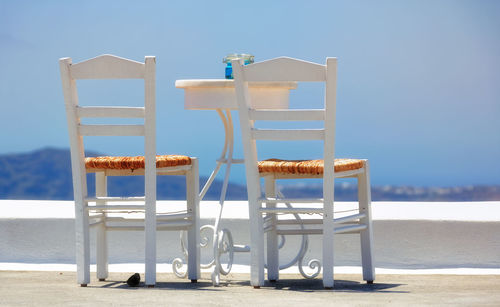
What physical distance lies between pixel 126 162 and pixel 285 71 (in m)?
0.70

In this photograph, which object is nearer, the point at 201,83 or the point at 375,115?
the point at 201,83

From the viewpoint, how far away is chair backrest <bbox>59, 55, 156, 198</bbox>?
2.92 metres

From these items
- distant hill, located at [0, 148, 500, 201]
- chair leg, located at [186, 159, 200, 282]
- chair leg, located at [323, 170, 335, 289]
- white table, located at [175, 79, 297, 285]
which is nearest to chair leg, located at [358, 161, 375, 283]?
chair leg, located at [323, 170, 335, 289]

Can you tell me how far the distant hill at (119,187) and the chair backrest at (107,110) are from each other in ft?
34.4

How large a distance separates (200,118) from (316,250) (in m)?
9.97

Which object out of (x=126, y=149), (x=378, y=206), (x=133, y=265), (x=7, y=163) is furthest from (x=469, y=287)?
(x=7, y=163)

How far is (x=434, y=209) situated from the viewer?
395 cm

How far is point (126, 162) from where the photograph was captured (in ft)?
10.1

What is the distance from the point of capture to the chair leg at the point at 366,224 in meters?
3.18

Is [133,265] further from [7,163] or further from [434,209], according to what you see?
[7,163]

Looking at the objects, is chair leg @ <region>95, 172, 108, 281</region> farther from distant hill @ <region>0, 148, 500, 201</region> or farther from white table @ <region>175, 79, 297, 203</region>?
distant hill @ <region>0, 148, 500, 201</region>

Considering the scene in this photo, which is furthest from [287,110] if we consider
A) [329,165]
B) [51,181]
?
[51,181]

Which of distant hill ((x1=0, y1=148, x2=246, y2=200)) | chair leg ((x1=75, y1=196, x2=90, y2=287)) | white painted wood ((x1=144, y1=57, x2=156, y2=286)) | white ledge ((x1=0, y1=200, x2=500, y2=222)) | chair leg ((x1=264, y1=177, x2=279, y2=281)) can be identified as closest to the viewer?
white painted wood ((x1=144, y1=57, x2=156, y2=286))

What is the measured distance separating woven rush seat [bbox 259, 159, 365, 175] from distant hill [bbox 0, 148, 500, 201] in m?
10.4
